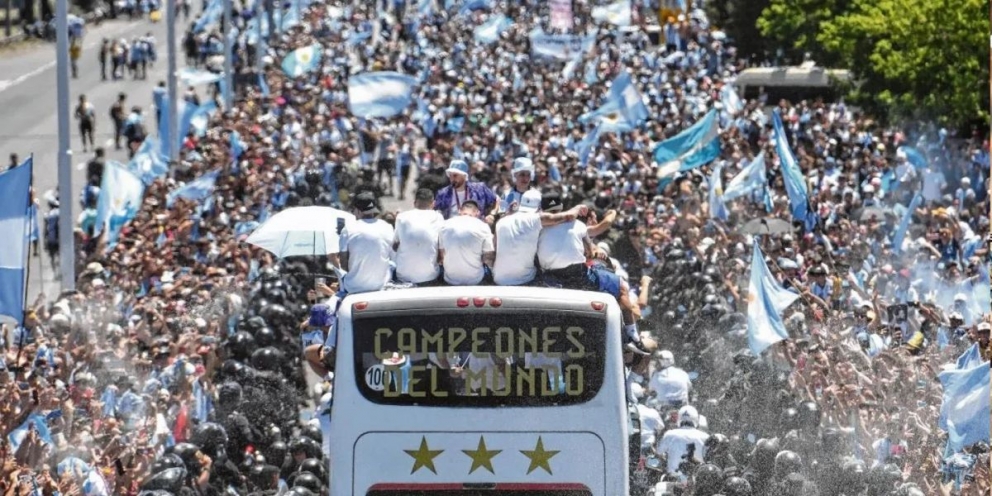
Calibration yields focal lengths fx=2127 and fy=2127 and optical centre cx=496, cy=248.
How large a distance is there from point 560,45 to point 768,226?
22.8 metres

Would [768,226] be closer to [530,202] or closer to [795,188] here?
[795,188]

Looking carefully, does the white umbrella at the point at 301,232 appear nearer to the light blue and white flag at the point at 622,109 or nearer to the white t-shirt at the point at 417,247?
the white t-shirt at the point at 417,247

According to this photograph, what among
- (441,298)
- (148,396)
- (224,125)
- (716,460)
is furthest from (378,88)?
(441,298)

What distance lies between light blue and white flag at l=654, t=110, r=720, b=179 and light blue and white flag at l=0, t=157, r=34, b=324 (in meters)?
13.7

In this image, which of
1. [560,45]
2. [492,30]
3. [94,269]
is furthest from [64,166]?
[492,30]

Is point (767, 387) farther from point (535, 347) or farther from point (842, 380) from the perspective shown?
point (535, 347)

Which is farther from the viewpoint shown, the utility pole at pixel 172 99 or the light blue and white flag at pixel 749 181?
the utility pole at pixel 172 99

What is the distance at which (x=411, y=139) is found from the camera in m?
44.8

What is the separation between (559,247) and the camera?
48.7 feet

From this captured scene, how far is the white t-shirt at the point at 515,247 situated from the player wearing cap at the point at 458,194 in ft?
6.60

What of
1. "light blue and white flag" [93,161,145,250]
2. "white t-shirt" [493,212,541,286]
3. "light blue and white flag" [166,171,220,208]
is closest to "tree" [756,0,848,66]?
"light blue and white flag" [166,171,220,208]

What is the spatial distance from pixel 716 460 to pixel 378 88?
833 inches

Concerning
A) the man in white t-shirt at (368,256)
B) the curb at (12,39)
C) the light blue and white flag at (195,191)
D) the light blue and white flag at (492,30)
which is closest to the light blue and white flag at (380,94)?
the light blue and white flag at (195,191)

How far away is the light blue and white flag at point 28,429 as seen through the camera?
16781mm
